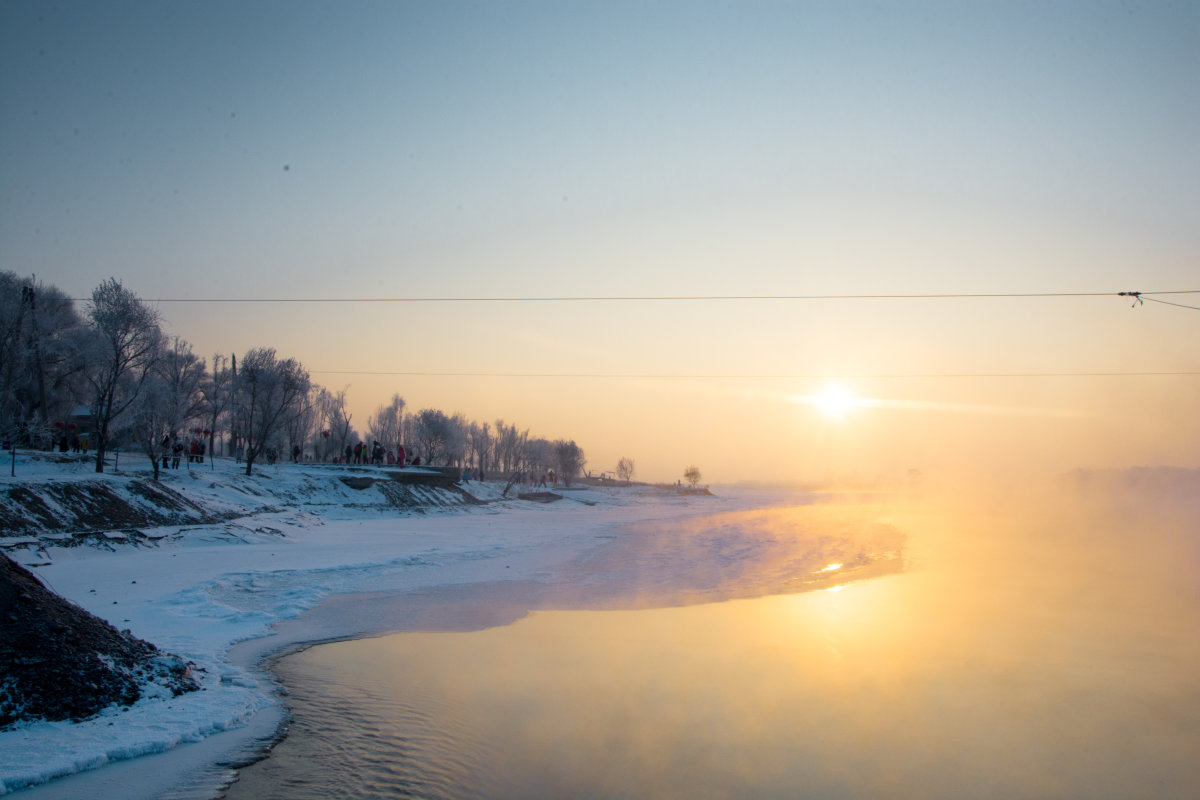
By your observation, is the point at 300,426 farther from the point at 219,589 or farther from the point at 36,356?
the point at 219,589

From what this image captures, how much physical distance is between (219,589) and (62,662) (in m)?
7.06

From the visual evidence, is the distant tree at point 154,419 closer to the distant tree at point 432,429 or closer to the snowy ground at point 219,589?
the snowy ground at point 219,589

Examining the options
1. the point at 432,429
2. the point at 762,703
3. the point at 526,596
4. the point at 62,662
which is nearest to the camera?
the point at 62,662

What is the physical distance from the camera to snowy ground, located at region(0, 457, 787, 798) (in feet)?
17.6

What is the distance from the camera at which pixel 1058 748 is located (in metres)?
6.21

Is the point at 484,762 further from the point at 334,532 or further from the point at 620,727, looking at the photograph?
the point at 334,532

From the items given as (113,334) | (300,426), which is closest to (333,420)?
(300,426)

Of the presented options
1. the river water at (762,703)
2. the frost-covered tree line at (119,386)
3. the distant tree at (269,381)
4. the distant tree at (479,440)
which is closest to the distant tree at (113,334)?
the frost-covered tree line at (119,386)

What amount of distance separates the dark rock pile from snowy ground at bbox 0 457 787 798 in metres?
0.19

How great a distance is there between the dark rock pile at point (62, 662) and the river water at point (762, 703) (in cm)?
144

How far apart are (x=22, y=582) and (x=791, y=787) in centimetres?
731

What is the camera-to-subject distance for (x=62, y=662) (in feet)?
20.3

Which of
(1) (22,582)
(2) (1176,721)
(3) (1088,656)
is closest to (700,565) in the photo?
(3) (1088,656)

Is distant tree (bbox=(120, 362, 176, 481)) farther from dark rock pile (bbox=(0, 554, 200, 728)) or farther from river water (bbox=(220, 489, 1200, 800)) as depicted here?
river water (bbox=(220, 489, 1200, 800))
